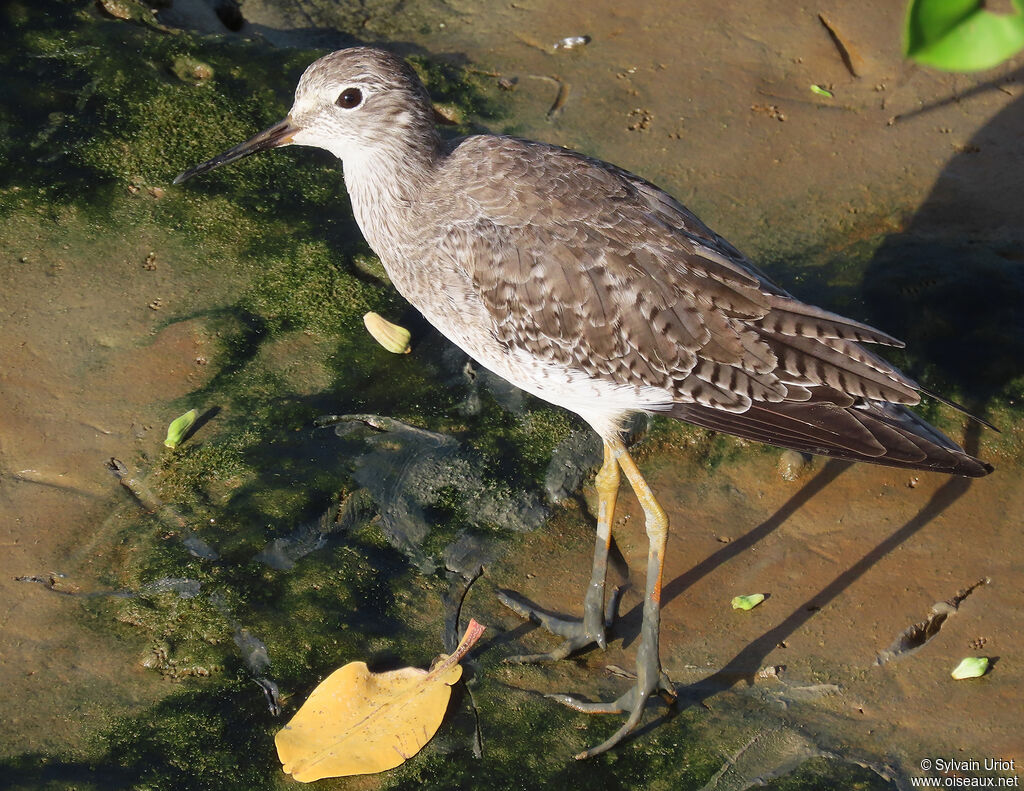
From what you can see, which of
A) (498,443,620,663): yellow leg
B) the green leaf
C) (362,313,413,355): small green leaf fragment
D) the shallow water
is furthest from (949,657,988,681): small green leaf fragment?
the green leaf

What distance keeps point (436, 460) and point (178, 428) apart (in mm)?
1401

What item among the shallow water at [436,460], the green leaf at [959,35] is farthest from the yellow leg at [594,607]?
the green leaf at [959,35]

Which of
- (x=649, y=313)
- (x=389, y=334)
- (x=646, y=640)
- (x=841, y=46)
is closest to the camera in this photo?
(x=649, y=313)

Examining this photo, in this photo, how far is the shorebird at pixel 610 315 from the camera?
4.77m

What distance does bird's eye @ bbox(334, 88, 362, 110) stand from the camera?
5.23 meters

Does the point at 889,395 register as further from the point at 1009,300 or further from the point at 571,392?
the point at 1009,300

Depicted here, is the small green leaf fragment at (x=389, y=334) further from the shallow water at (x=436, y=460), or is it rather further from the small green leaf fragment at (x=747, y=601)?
A: the small green leaf fragment at (x=747, y=601)

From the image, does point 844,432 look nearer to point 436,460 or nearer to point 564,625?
point 564,625

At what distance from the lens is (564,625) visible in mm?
5156

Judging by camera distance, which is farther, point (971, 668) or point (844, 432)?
point (971, 668)

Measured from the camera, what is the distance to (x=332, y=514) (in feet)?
17.7

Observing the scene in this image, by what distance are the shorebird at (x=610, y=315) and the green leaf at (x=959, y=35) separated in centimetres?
306

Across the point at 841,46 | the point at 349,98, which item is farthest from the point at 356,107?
the point at 841,46

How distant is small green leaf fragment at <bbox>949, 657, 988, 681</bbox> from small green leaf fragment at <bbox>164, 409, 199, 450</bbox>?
4149 millimetres
